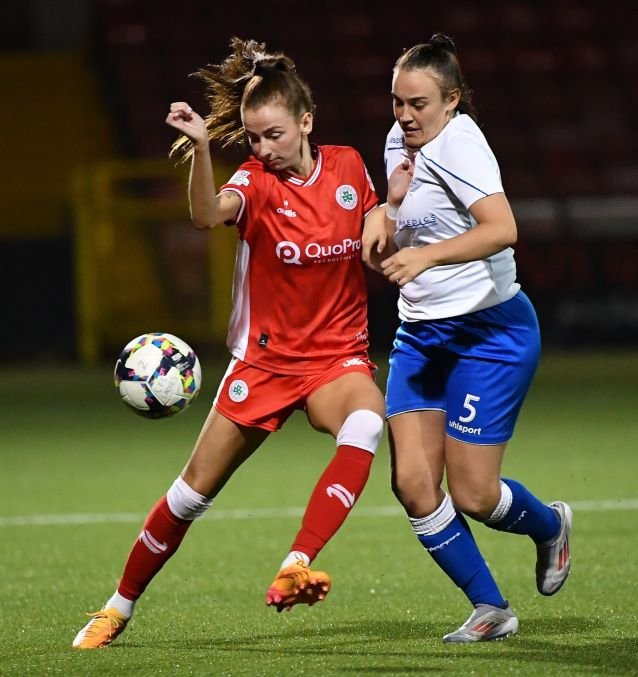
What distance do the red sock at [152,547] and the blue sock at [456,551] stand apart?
0.77 metres

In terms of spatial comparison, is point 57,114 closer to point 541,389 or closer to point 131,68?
point 131,68

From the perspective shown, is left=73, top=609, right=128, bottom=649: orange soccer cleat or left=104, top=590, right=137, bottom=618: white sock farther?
left=104, top=590, right=137, bottom=618: white sock

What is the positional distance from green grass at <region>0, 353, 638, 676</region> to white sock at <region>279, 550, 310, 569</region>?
0.97 ft

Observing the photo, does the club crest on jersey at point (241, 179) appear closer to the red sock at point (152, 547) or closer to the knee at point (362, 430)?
the knee at point (362, 430)

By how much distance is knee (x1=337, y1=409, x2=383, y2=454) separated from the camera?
4.44m

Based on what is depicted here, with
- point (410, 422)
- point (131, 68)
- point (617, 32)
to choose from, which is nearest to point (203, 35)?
point (131, 68)

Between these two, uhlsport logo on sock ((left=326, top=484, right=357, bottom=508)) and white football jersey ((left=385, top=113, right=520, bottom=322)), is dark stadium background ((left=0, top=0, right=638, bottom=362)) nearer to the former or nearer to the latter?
white football jersey ((left=385, top=113, right=520, bottom=322))

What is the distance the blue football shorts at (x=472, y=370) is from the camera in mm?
4629

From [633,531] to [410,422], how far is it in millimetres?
2304

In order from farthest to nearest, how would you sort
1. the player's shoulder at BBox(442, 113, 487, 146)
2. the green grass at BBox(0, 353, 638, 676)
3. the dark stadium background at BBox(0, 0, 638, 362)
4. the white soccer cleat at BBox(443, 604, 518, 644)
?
the dark stadium background at BBox(0, 0, 638, 362) → the white soccer cleat at BBox(443, 604, 518, 644) → the player's shoulder at BBox(442, 113, 487, 146) → the green grass at BBox(0, 353, 638, 676)

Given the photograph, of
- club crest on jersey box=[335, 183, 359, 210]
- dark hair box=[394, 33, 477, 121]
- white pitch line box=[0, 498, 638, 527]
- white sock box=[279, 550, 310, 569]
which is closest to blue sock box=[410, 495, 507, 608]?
white sock box=[279, 550, 310, 569]

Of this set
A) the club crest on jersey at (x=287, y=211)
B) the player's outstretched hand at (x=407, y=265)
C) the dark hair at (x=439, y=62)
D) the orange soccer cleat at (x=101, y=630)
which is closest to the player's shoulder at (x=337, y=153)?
the club crest on jersey at (x=287, y=211)

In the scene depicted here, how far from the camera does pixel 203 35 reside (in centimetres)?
1880

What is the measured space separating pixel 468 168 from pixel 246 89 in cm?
76
